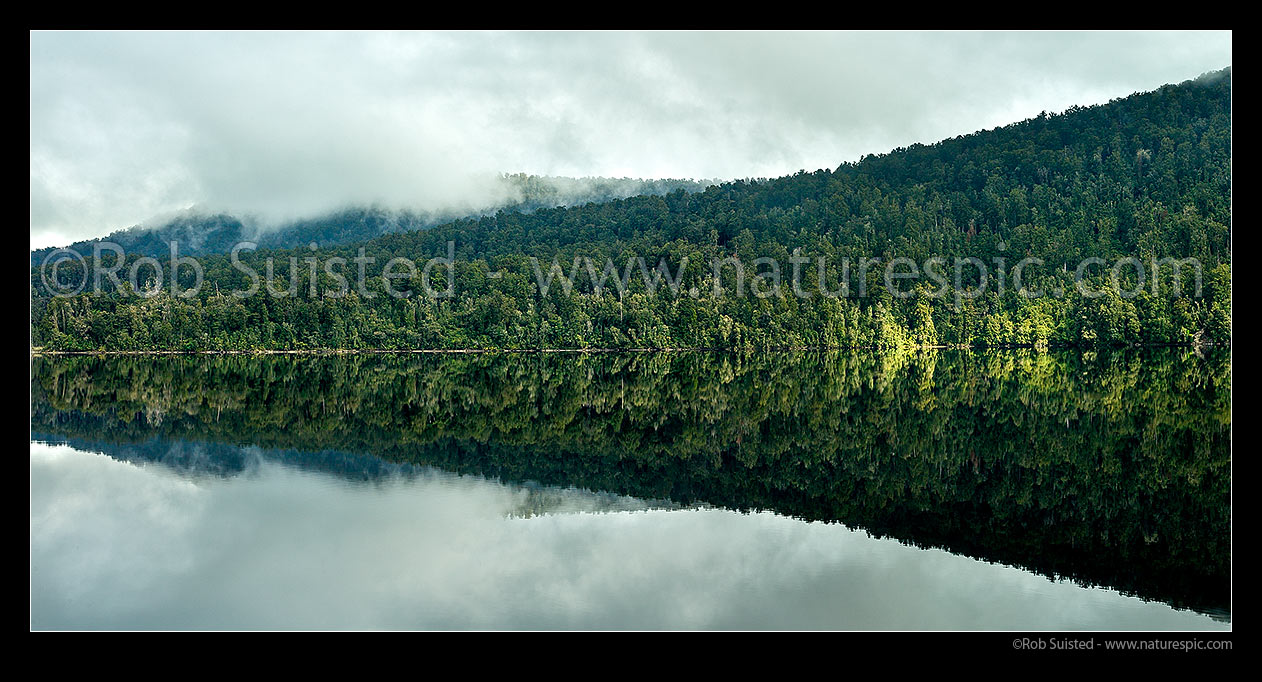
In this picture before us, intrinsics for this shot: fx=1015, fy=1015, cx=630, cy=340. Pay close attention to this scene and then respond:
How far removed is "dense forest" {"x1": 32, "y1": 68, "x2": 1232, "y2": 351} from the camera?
116m

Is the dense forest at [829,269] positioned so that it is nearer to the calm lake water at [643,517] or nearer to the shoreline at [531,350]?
the shoreline at [531,350]

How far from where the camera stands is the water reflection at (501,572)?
1354 cm

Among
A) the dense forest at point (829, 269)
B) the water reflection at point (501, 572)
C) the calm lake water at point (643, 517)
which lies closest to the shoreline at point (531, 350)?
the dense forest at point (829, 269)

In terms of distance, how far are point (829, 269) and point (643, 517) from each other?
119414 millimetres

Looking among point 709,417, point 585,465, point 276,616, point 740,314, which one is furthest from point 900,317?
point 276,616

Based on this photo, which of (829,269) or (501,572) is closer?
(501,572)

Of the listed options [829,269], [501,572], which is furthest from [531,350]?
[501,572]

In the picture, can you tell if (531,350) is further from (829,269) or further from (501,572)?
(501,572)

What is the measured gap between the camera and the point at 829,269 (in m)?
135

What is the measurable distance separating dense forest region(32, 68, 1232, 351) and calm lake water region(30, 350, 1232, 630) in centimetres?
7963

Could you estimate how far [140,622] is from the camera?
45.2 feet

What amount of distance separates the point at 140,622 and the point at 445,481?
10357 mm

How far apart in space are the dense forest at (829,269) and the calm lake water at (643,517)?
7963cm
